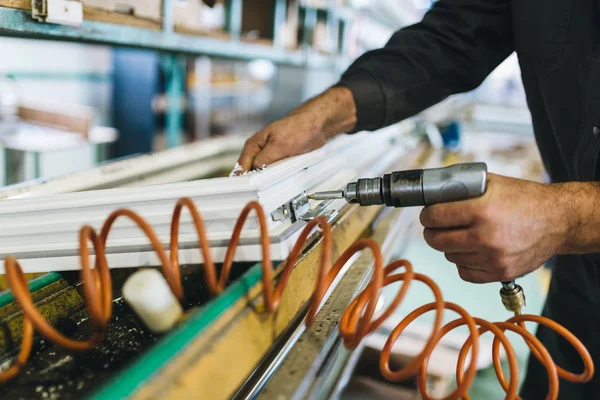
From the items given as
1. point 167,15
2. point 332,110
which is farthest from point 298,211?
point 167,15

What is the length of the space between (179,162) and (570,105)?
1204 mm

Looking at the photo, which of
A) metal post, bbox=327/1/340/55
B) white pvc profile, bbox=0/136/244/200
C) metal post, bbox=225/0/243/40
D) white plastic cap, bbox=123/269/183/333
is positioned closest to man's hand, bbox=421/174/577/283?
white plastic cap, bbox=123/269/183/333

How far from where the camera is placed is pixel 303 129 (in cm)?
116

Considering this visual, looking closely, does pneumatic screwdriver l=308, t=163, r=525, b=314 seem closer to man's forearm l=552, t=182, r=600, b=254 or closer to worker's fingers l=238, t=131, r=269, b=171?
man's forearm l=552, t=182, r=600, b=254

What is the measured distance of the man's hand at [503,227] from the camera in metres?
0.68

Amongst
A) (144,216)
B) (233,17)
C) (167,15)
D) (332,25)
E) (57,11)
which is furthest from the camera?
(332,25)

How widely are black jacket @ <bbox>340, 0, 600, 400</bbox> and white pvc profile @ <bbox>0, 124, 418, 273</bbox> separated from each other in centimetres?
58

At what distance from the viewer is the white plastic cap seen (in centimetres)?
66

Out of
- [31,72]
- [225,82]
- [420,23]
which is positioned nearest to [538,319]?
[420,23]

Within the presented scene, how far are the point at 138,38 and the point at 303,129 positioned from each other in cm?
65

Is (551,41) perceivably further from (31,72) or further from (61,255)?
(31,72)

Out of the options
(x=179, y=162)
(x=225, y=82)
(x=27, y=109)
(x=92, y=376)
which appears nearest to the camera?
(x=92, y=376)

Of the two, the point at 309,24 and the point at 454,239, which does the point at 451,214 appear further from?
the point at 309,24

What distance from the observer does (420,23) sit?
135 cm
